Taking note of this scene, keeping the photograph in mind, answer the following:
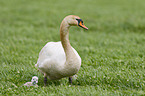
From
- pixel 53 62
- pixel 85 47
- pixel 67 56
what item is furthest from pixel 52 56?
pixel 85 47

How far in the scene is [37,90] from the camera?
4.48 m

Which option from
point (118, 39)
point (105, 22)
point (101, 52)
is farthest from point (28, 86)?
point (105, 22)

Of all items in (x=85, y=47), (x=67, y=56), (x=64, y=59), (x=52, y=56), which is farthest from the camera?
(x=85, y=47)

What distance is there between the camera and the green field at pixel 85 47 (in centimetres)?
461

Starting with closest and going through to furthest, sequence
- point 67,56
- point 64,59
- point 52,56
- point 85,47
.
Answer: point 67,56 < point 64,59 < point 52,56 < point 85,47

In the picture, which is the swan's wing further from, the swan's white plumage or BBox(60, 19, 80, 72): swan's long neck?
BBox(60, 19, 80, 72): swan's long neck

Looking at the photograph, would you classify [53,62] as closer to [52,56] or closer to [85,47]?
[52,56]

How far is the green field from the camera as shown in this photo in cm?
461

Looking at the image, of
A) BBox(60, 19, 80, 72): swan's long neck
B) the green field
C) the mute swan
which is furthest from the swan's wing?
the green field

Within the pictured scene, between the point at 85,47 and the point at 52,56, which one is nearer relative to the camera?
the point at 52,56

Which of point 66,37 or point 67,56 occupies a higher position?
point 66,37

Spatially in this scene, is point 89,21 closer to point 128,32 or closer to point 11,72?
point 128,32

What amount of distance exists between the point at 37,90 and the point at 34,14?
9.47 metres

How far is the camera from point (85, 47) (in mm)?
7652
